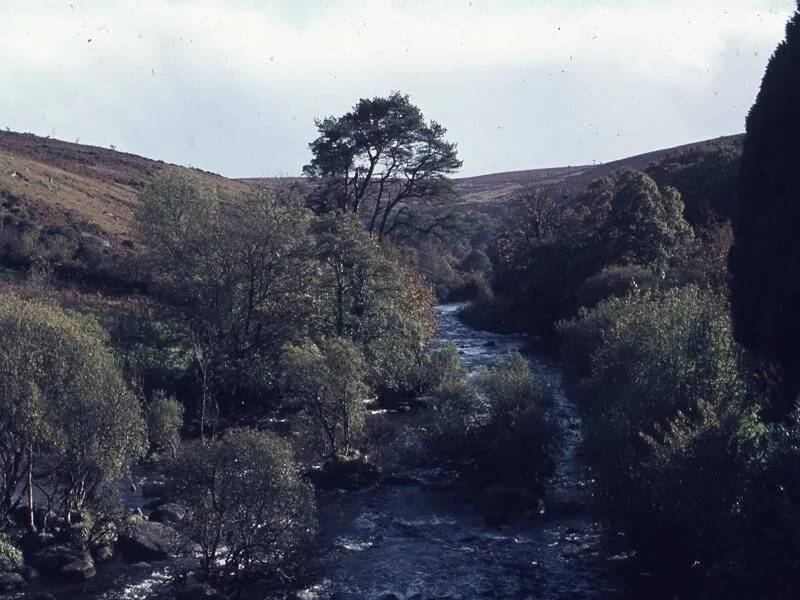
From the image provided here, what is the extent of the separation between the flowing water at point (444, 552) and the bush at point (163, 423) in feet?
23.3

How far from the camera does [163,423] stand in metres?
35.3

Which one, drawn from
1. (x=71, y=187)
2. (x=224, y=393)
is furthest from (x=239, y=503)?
(x=71, y=187)

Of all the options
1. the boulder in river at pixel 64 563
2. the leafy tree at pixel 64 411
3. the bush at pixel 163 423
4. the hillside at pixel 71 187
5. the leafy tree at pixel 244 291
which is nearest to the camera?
the boulder in river at pixel 64 563

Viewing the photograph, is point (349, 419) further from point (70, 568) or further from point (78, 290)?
point (78, 290)

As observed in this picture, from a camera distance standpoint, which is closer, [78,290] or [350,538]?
[350,538]

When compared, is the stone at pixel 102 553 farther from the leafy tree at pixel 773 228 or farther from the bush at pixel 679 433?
the leafy tree at pixel 773 228

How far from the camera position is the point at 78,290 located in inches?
2265

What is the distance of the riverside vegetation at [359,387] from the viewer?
892 inches

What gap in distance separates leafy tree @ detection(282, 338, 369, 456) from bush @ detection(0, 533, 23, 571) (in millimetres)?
12941

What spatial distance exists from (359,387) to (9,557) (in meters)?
14.4

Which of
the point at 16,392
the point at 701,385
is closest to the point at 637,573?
the point at 701,385

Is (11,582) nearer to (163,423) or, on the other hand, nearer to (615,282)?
(163,423)

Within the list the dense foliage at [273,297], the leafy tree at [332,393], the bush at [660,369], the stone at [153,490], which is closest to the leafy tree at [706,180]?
the dense foliage at [273,297]

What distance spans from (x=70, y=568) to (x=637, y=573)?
15.2 m
